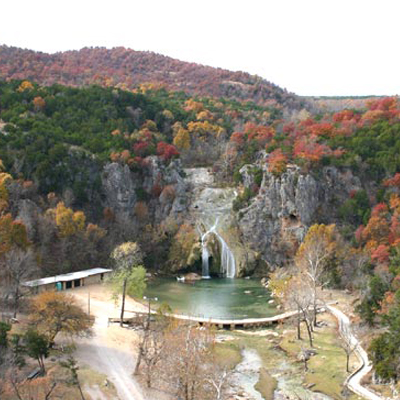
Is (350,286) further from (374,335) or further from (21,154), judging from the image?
(21,154)

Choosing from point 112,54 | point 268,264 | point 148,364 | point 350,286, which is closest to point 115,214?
point 268,264

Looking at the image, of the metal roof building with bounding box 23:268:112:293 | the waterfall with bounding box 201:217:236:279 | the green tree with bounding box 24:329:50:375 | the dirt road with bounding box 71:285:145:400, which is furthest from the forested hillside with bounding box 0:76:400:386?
the green tree with bounding box 24:329:50:375

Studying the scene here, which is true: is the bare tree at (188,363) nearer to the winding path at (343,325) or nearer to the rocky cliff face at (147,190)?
the winding path at (343,325)

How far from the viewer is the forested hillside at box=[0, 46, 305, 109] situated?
383 ft

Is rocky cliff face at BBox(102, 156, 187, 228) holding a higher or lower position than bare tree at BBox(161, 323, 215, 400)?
higher

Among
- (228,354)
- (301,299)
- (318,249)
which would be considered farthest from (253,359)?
(318,249)

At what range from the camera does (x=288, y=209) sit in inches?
2581

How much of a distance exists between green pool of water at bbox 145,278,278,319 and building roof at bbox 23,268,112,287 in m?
5.83

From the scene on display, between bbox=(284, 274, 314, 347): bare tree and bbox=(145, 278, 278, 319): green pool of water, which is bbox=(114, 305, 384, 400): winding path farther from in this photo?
bbox=(284, 274, 314, 347): bare tree

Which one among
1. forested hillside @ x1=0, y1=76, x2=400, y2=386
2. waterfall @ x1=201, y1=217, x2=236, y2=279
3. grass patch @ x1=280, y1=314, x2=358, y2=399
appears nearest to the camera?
grass patch @ x1=280, y1=314, x2=358, y2=399

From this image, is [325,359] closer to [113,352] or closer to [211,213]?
[113,352]

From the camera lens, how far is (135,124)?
283 ft

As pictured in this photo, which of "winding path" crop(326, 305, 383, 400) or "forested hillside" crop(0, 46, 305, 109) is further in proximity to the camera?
"forested hillside" crop(0, 46, 305, 109)

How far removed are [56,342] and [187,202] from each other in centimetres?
4131
